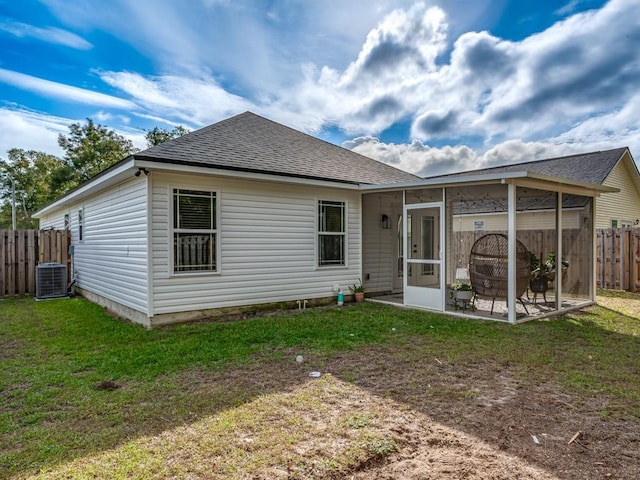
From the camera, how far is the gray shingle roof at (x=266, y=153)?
21.8 ft

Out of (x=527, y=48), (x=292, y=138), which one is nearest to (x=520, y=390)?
(x=292, y=138)

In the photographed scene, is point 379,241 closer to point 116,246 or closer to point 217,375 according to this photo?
point 116,246

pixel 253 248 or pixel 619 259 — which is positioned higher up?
pixel 253 248

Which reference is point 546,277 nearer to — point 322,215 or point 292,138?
point 322,215

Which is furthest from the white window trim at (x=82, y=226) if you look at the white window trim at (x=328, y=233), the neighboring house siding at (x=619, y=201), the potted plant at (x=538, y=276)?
the neighboring house siding at (x=619, y=201)

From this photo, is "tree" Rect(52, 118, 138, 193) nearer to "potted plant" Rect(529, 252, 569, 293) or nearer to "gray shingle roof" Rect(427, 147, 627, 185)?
"gray shingle roof" Rect(427, 147, 627, 185)

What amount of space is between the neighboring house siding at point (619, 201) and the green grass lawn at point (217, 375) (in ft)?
32.3

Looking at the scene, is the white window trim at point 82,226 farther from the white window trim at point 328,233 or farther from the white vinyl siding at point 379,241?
the white vinyl siding at point 379,241

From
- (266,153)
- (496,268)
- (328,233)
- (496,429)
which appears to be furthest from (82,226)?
(496,429)

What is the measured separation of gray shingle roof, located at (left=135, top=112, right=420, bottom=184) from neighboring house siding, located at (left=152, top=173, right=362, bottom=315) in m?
0.37

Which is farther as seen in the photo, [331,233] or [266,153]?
[331,233]

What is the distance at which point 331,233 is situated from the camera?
8469mm

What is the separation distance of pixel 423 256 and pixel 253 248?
3.48m

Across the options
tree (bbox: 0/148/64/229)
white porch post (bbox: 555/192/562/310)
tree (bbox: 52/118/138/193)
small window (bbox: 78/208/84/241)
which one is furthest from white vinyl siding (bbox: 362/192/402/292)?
tree (bbox: 0/148/64/229)
